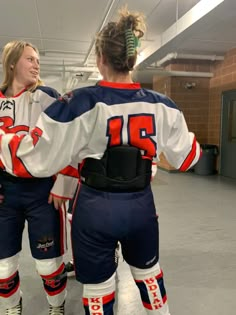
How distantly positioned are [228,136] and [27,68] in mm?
5853

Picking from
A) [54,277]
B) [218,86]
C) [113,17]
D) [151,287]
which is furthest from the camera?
[218,86]

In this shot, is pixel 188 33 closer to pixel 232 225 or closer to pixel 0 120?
pixel 232 225

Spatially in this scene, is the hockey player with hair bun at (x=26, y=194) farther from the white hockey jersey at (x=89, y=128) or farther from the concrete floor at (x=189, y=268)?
the concrete floor at (x=189, y=268)

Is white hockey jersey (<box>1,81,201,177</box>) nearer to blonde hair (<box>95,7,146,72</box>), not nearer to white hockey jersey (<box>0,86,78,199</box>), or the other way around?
blonde hair (<box>95,7,146,72</box>)

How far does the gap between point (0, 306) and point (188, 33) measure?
396 cm

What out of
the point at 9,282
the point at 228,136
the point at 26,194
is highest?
the point at 26,194

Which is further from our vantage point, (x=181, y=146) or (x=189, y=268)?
(x=189, y=268)

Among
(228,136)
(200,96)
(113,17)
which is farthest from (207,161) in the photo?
(113,17)

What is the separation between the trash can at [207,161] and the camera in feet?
21.5

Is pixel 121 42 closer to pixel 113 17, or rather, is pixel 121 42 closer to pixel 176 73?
pixel 113 17

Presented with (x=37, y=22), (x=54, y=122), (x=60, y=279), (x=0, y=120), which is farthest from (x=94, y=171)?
(x=37, y=22)

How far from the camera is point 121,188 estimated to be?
104 centimetres

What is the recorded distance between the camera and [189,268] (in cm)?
221

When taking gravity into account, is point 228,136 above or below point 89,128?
below
